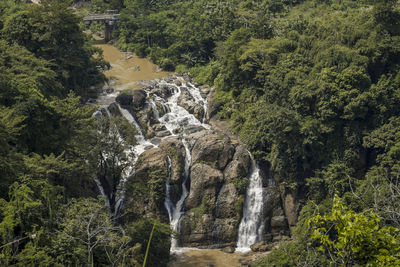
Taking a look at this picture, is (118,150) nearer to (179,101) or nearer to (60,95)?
(60,95)

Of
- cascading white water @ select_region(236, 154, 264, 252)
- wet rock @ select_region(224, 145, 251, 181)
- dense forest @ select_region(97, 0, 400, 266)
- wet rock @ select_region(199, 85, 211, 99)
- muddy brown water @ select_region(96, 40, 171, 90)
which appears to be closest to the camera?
dense forest @ select_region(97, 0, 400, 266)

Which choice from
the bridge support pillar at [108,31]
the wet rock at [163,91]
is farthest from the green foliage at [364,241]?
the bridge support pillar at [108,31]

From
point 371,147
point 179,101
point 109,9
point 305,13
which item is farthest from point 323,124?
point 109,9

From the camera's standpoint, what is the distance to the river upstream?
26.9m

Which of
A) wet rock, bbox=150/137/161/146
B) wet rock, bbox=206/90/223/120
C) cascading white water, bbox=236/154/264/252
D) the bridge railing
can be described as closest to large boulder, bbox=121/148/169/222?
wet rock, bbox=150/137/161/146

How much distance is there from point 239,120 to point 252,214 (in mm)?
8421

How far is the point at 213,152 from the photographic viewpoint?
31562mm

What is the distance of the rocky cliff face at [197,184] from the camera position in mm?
29172

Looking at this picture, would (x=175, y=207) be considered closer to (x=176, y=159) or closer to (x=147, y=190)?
(x=147, y=190)

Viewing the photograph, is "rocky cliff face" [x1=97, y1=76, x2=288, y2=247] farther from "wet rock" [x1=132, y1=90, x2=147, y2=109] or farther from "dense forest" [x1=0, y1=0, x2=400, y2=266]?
"dense forest" [x1=0, y1=0, x2=400, y2=266]

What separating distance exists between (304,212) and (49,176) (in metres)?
16.6

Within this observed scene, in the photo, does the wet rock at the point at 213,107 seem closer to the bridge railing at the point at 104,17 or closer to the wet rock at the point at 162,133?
the wet rock at the point at 162,133

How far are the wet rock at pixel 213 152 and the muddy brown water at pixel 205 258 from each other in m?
6.41

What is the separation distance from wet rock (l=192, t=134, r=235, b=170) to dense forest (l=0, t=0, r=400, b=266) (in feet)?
6.85
